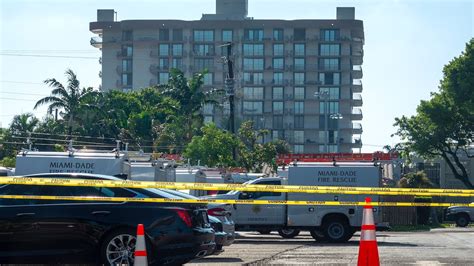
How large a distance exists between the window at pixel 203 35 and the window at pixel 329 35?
1308cm

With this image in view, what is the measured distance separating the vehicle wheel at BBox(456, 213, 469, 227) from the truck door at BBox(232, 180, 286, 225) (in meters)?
17.1

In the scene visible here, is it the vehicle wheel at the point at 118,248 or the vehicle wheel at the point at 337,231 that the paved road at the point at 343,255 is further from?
the vehicle wheel at the point at 118,248

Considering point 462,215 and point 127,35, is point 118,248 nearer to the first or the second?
point 462,215

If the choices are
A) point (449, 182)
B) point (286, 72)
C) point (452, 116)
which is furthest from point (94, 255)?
point (286, 72)

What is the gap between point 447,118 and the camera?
51844 millimetres

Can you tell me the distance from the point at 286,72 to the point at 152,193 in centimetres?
10111

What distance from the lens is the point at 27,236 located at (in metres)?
13.8

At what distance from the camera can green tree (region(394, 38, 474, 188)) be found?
168 ft

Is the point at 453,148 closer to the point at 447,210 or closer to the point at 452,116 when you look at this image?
the point at 452,116

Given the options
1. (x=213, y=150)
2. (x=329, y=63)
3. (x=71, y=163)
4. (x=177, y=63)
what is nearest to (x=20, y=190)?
(x=71, y=163)

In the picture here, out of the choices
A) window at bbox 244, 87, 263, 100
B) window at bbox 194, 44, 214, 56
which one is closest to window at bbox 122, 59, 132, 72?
window at bbox 194, 44, 214, 56

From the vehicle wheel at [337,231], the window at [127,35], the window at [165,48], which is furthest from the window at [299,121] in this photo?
the vehicle wheel at [337,231]

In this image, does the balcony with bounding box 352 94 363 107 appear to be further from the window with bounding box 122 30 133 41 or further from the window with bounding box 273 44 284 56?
the window with bounding box 122 30 133 41

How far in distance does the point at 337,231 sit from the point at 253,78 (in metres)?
90.1
